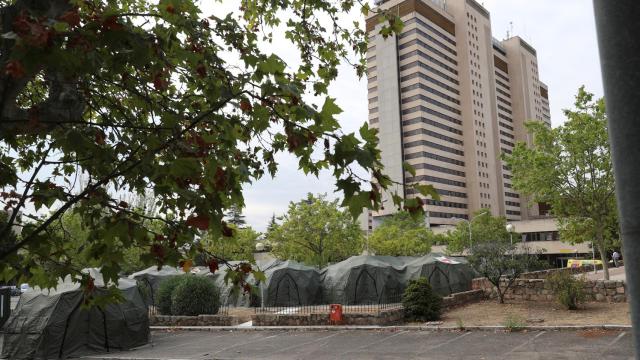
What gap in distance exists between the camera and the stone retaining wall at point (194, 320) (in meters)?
19.8

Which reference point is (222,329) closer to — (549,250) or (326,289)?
(326,289)

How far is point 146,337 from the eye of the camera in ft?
55.6

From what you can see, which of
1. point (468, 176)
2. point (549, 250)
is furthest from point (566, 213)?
point (468, 176)

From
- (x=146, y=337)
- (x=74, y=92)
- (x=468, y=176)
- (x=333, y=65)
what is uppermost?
(x=468, y=176)

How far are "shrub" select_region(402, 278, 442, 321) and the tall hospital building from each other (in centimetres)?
8488

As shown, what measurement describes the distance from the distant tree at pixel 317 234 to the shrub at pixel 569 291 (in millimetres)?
21753

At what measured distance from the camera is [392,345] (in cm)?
1395

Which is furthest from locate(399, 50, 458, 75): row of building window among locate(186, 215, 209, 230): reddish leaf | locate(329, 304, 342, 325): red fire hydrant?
locate(186, 215, 209, 230): reddish leaf

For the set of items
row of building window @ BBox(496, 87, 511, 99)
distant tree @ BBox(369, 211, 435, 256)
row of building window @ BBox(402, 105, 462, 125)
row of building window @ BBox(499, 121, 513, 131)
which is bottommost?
distant tree @ BBox(369, 211, 435, 256)

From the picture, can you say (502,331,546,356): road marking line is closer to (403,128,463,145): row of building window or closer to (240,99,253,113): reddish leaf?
(240,99,253,113): reddish leaf

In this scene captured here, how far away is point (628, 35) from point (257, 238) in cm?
5652

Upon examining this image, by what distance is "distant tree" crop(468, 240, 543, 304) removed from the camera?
20766 mm

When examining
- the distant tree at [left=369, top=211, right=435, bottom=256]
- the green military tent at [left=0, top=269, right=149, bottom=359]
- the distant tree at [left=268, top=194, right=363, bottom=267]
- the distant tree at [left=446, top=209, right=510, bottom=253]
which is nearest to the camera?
the green military tent at [left=0, top=269, right=149, bottom=359]

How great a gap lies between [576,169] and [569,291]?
401 inches
